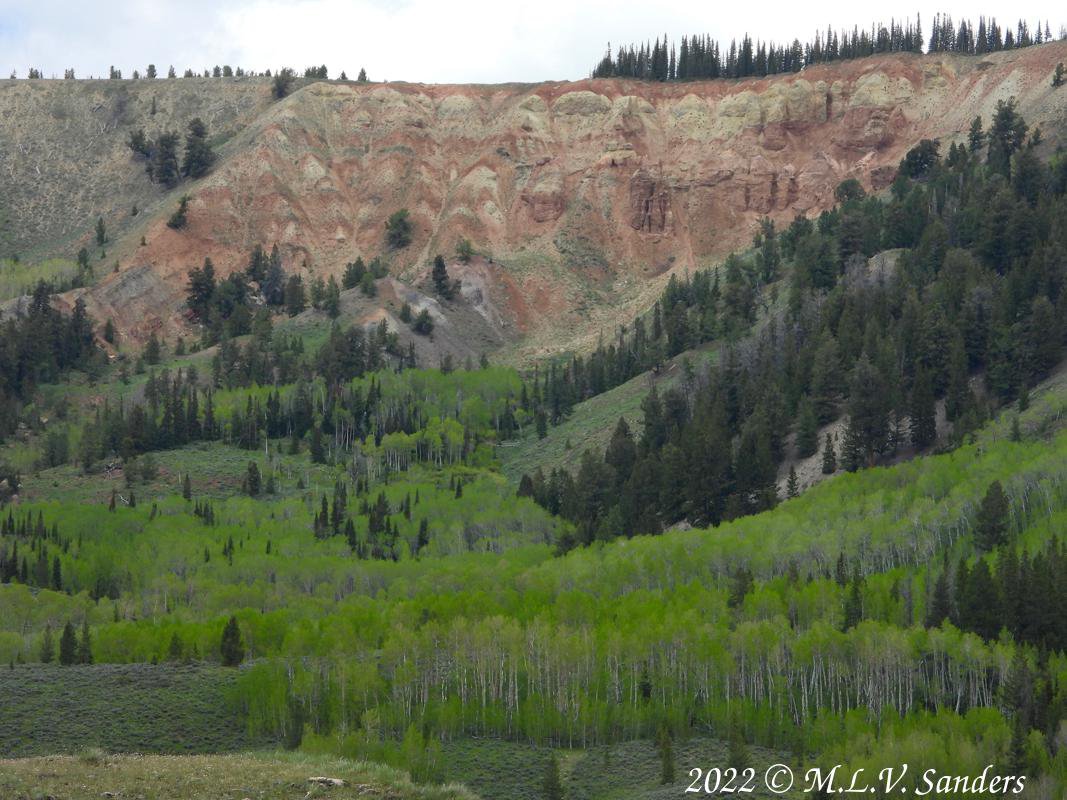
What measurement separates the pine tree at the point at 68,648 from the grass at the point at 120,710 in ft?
9.20

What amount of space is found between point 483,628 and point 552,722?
15011 millimetres

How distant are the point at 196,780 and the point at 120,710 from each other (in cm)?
3829

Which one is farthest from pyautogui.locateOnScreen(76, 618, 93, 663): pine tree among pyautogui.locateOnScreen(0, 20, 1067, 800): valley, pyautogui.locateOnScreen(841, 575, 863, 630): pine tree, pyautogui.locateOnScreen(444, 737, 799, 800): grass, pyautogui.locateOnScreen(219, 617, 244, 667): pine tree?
pyautogui.locateOnScreen(841, 575, 863, 630): pine tree

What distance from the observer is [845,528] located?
5389 inches

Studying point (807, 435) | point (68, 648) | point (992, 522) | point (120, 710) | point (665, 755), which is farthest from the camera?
point (807, 435)

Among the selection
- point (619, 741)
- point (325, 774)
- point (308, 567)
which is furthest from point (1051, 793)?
point (308, 567)

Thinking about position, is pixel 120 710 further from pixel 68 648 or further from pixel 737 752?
pixel 737 752

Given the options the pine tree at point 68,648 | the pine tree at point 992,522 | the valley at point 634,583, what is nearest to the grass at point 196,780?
the valley at point 634,583

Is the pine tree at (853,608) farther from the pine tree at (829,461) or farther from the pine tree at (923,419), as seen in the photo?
the pine tree at (923,419)

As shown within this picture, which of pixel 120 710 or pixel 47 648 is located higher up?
pixel 47 648

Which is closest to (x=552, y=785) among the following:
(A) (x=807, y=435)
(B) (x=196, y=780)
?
(B) (x=196, y=780)

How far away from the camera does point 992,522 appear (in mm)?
125250

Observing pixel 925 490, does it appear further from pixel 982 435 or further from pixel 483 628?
pixel 483 628

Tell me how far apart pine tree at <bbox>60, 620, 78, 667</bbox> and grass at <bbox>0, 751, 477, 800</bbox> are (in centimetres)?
4240
